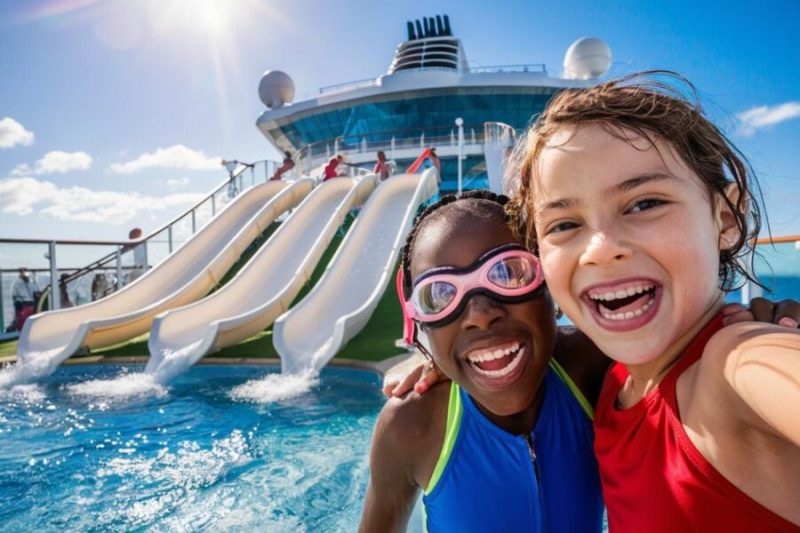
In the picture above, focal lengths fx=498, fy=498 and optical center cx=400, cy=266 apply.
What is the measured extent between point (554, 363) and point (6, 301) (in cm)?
1249

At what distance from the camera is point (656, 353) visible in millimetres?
1095

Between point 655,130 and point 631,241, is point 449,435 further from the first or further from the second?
point 655,130

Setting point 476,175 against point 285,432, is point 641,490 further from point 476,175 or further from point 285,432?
point 476,175

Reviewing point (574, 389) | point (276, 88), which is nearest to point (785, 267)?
point (574, 389)

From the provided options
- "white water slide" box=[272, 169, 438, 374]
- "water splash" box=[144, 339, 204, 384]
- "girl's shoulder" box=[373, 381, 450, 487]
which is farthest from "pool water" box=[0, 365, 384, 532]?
"girl's shoulder" box=[373, 381, 450, 487]

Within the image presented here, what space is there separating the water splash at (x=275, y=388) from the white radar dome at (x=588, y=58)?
1209 inches

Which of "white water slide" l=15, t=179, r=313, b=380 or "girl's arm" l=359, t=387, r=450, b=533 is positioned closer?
"girl's arm" l=359, t=387, r=450, b=533

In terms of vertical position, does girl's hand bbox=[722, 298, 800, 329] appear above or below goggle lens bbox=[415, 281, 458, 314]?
below

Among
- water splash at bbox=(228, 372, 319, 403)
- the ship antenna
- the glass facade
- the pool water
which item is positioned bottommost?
the pool water

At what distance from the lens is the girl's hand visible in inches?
42.7

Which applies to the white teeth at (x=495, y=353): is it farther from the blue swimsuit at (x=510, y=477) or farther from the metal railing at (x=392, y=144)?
the metal railing at (x=392, y=144)

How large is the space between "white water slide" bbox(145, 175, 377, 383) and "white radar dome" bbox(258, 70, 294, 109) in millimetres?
23906

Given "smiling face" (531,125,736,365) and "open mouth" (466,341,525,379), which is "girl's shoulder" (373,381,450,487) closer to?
"open mouth" (466,341,525,379)

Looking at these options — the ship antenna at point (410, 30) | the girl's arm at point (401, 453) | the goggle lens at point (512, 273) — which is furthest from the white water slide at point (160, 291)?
the ship antenna at point (410, 30)
